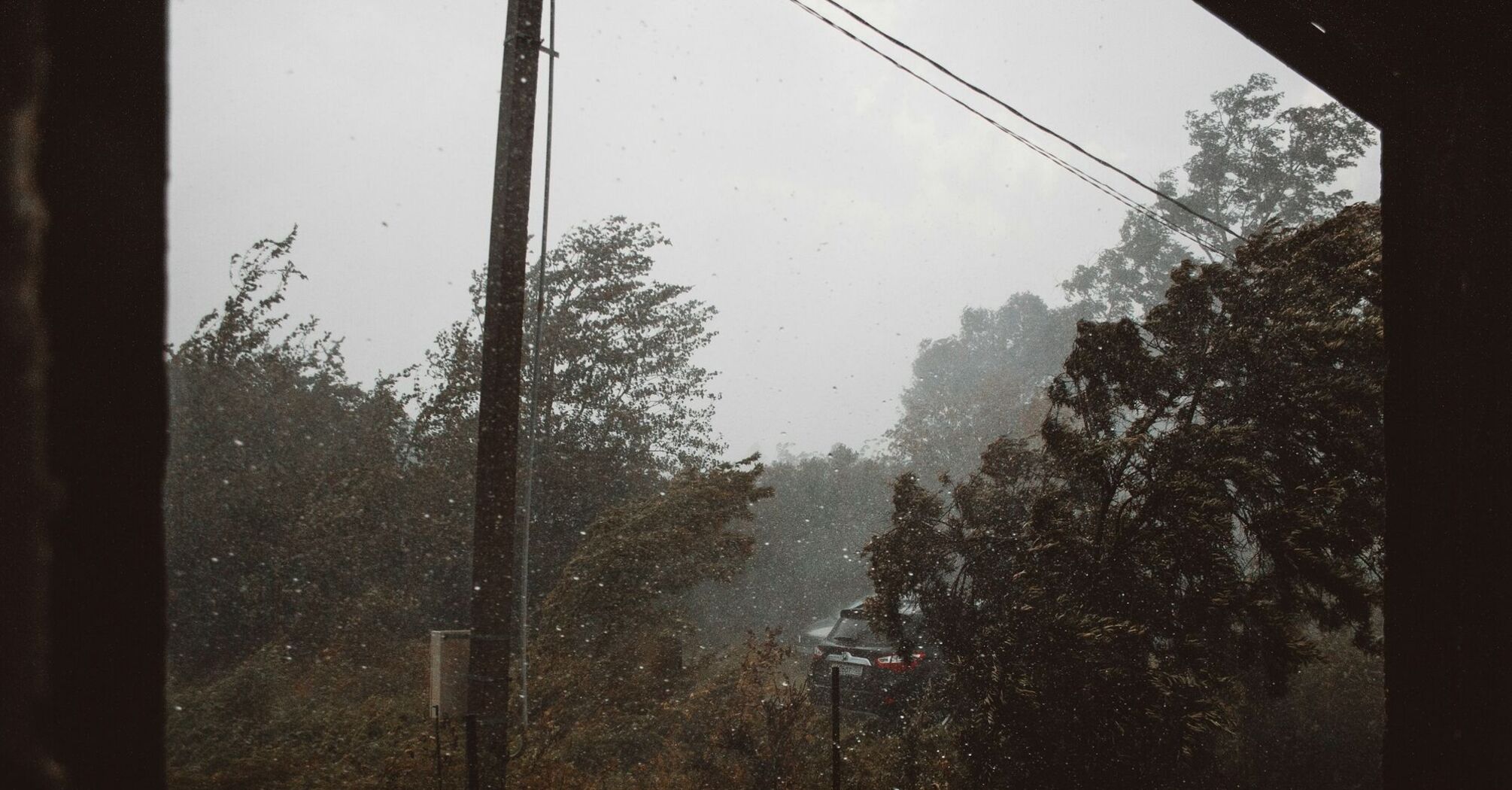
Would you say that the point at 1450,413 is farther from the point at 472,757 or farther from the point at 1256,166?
the point at 1256,166

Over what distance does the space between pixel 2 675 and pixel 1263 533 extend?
7391mm

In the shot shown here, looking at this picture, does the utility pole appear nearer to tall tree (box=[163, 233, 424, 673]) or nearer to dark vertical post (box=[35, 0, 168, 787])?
dark vertical post (box=[35, 0, 168, 787])

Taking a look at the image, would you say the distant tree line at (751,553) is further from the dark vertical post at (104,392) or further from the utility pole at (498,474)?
the dark vertical post at (104,392)

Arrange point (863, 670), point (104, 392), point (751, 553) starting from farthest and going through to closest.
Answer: point (751, 553) < point (863, 670) < point (104, 392)

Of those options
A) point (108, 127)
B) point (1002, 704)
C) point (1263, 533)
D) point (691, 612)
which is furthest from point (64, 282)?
point (691, 612)

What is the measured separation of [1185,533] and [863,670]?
18.5 ft

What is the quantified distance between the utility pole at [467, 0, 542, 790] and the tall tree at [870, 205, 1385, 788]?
3505 mm

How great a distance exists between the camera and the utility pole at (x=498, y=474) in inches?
210

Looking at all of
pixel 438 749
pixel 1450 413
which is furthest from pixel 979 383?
pixel 1450 413

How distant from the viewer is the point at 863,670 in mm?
11070

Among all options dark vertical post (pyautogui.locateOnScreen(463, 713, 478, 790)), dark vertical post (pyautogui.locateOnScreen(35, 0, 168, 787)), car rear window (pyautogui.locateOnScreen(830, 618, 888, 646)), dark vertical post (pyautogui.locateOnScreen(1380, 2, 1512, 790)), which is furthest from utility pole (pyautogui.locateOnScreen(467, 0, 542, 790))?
car rear window (pyautogui.locateOnScreen(830, 618, 888, 646))

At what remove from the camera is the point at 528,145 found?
5574 mm

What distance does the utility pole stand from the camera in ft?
17.5

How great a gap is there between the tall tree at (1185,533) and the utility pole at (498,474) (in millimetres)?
3505
